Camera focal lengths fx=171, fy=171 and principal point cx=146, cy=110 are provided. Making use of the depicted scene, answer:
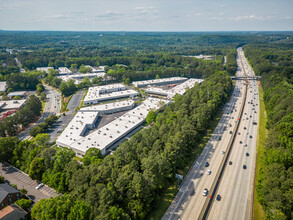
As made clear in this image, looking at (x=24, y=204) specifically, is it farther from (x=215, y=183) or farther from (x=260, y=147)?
(x=260, y=147)

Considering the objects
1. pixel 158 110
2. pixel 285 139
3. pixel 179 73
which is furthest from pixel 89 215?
pixel 179 73

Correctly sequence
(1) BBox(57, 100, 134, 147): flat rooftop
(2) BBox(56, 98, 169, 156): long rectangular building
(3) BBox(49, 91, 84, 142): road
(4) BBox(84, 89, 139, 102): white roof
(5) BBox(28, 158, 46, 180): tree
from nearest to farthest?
(5) BBox(28, 158, 46, 180): tree
(2) BBox(56, 98, 169, 156): long rectangular building
(1) BBox(57, 100, 134, 147): flat rooftop
(3) BBox(49, 91, 84, 142): road
(4) BBox(84, 89, 139, 102): white roof

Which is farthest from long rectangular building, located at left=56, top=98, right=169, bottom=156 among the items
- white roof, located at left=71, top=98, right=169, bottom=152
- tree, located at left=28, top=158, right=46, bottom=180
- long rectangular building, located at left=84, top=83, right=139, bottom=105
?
long rectangular building, located at left=84, top=83, right=139, bottom=105

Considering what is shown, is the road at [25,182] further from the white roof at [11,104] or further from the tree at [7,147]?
the white roof at [11,104]

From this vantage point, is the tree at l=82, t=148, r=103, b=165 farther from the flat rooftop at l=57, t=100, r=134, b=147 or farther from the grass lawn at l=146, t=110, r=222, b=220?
the grass lawn at l=146, t=110, r=222, b=220

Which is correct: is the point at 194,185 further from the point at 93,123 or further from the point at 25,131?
the point at 25,131
